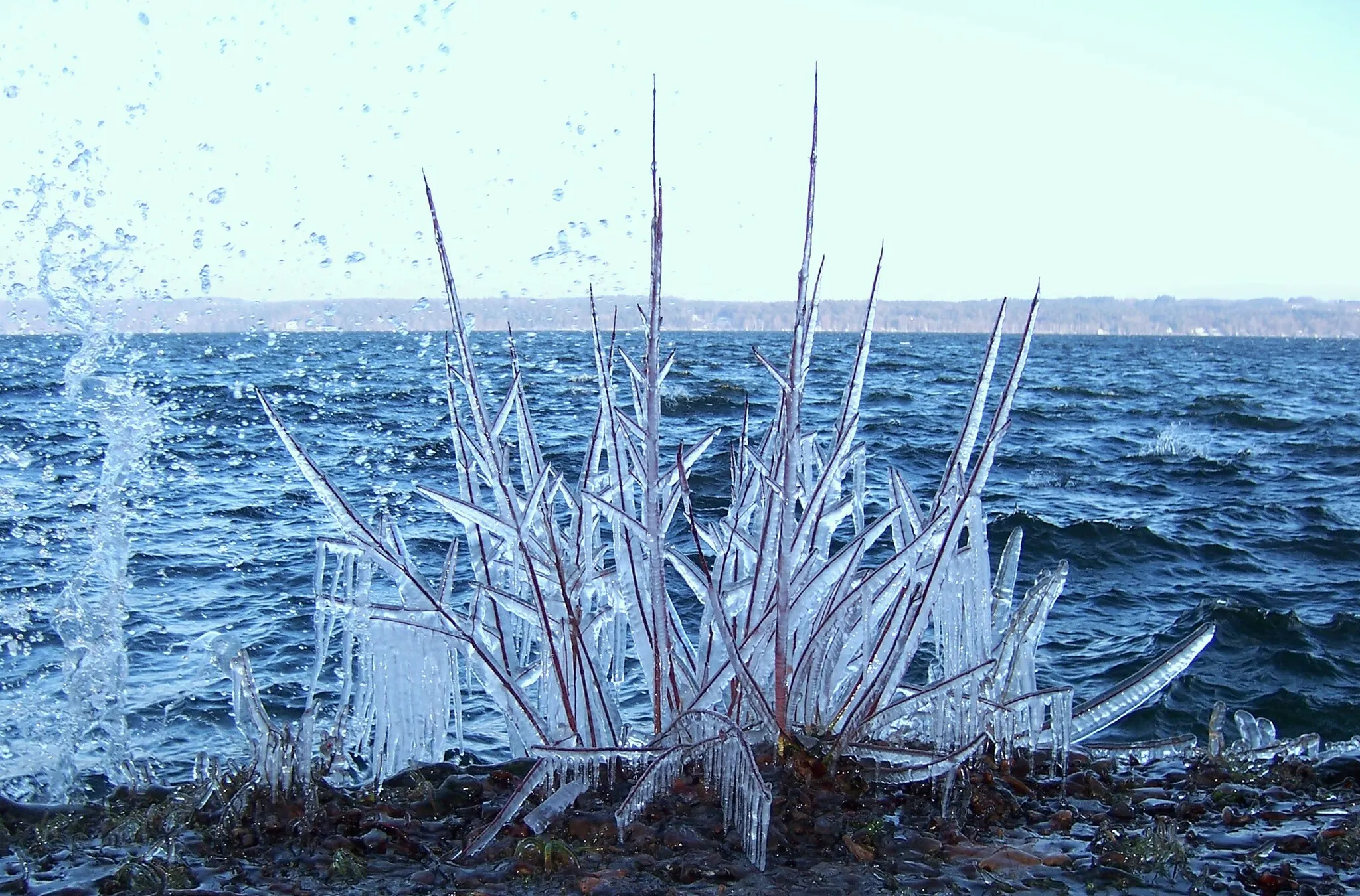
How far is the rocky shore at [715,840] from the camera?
2.55 meters

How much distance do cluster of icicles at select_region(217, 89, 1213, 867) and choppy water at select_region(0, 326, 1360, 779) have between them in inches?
68.9

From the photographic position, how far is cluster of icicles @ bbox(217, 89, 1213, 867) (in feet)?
9.44

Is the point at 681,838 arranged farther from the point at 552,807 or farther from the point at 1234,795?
the point at 1234,795

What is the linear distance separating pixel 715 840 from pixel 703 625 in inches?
35.1

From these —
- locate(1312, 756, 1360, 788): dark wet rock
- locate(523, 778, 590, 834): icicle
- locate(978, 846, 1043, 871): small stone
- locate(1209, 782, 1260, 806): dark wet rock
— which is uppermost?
locate(523, 778, 590, 834): icicle

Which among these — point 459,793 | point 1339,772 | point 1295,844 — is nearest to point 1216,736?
point 1339,772

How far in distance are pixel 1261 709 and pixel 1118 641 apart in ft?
3.86

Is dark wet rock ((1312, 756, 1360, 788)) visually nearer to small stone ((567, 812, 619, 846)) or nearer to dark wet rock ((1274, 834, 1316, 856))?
dark wet rock ((1274, 834, 1316, 856))

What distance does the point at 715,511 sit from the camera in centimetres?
1055

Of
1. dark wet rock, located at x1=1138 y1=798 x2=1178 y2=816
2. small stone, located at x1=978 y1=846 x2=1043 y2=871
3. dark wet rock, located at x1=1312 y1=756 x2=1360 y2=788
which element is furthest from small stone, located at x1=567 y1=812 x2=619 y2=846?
dark wet rock, located at x1=1312 y1=756 x2=1360 y2=788

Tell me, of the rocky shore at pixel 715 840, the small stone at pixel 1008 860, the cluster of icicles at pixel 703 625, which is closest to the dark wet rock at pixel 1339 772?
the rocky shore at pixel 715 840

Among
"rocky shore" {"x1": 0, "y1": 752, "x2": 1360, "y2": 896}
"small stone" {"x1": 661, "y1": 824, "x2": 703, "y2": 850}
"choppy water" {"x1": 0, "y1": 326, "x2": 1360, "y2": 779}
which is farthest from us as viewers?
"choppy water" {"x1": 0, "y1": 326, "x2": 1360, "y2": 779}

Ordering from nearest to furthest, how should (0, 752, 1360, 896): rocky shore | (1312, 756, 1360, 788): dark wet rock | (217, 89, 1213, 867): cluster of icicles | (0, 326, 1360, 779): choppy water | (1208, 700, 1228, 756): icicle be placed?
(0, 752, 1360, 896): rocky shore < (217, 89, 1213, 867): cluster of icicles < (1312, 756, 1360, 788): dark wet rock < (1208, 700, 1228, 756): icicle < (0, 326, 1360, 779): choppy water

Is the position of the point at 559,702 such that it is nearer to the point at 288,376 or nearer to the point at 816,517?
the point at 816,517
